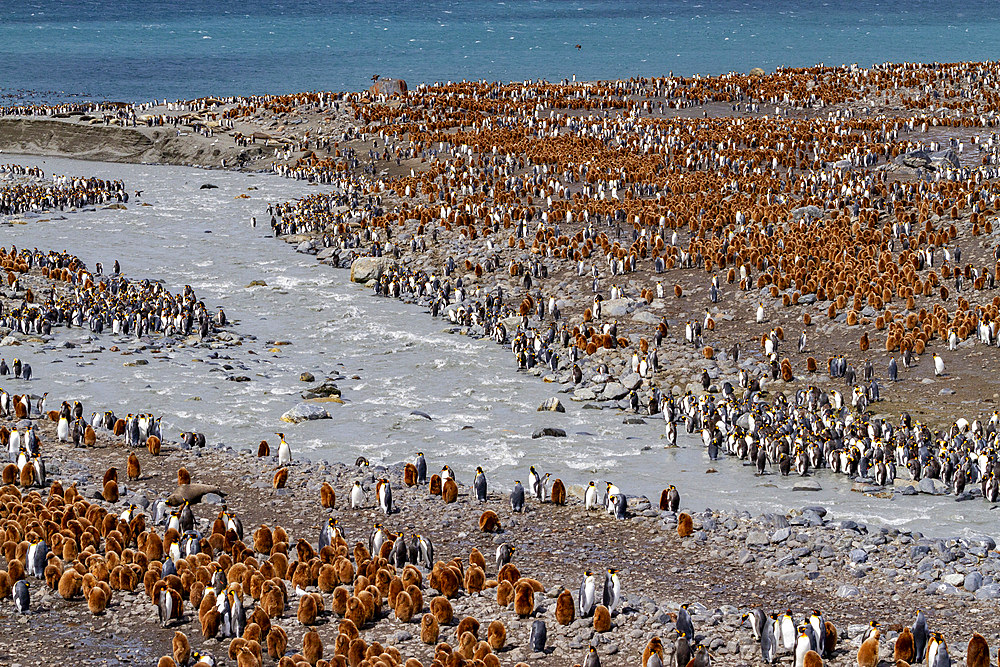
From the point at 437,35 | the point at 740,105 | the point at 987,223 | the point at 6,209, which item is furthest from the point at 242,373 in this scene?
the point at 437,35

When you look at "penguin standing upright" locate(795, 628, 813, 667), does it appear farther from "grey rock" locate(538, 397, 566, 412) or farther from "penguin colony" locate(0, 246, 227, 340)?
"penguin colony" locate(0, 246, 227, 340)

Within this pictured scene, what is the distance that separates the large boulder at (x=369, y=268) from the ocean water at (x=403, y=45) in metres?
60.9

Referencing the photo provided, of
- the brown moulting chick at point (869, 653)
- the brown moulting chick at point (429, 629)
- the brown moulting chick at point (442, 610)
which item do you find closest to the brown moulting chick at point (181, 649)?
the brown moulting chick at point (429, 629)

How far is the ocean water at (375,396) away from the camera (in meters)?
17.6

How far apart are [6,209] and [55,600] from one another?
34.0m

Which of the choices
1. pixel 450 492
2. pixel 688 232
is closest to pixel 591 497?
pixel 450 492

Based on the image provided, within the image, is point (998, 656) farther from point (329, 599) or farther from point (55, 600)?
point (55, 600)

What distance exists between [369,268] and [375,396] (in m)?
10.8

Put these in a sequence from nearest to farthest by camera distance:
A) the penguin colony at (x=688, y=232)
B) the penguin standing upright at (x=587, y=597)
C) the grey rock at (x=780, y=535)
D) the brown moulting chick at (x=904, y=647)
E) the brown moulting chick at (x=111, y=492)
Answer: the brown moulting chick at (x=904, y=647) < the penguin standing upright at (x=587, y=597) < the grey rock at (x=780, y=535) < the brown moulting chick at (x=111, y=492) < the penguin colony at (x=688, y=232)

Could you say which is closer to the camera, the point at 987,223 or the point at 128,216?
the point at 987,223

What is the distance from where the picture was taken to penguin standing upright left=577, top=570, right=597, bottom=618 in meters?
12.1

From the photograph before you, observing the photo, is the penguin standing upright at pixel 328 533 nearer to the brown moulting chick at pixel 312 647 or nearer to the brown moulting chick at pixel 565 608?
the brown moulting chick at pixel 312 647

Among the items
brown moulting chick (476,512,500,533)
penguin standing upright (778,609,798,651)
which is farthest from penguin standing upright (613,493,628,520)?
penguin standing upright (778,609,798,651)

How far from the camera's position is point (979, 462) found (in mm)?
16719
